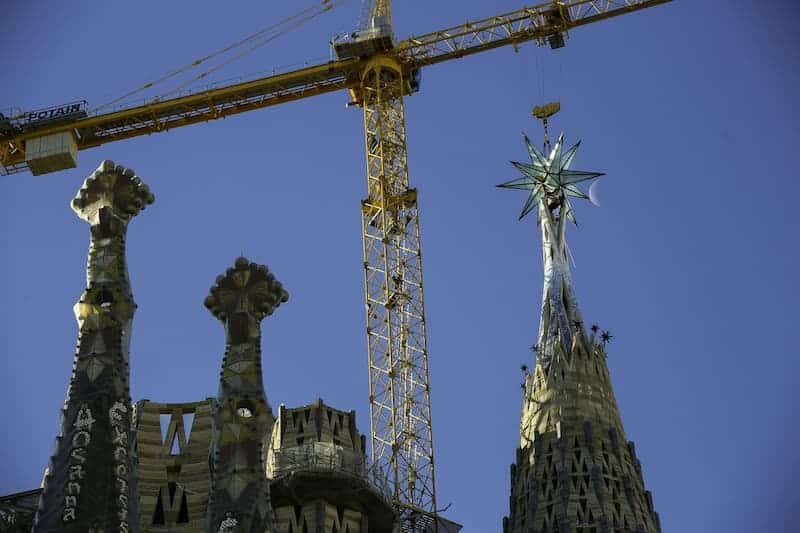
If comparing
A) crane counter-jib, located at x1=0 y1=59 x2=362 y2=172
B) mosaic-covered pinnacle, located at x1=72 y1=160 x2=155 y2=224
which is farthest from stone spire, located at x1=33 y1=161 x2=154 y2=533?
crane counter-jib, located at x1=0 y1=59 x2=362 y2=172

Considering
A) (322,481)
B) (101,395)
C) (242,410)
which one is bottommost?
(101,395)

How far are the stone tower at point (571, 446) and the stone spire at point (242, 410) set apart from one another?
42.5ft

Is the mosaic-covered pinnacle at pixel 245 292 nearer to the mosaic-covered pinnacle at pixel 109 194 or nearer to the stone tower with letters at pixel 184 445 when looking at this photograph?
the stone tower with letters at pixel 184 445

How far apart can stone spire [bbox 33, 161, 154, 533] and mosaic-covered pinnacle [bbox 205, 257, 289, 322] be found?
2352mm

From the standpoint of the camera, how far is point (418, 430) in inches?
2778

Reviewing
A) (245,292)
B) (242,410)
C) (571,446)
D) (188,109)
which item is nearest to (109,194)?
(245,292)

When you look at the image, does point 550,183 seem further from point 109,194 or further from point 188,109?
point 109,194

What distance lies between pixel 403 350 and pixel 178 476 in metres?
16.5

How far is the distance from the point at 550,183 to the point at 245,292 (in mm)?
22091

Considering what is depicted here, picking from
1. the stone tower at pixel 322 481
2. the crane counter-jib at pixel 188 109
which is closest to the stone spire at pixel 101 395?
the stone tower at pixel 322 481

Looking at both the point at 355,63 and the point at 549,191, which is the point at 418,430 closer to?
the point at 549,191

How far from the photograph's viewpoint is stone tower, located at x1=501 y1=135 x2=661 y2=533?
199ft

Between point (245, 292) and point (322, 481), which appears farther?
point (322, 481)

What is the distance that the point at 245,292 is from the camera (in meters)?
52.1
